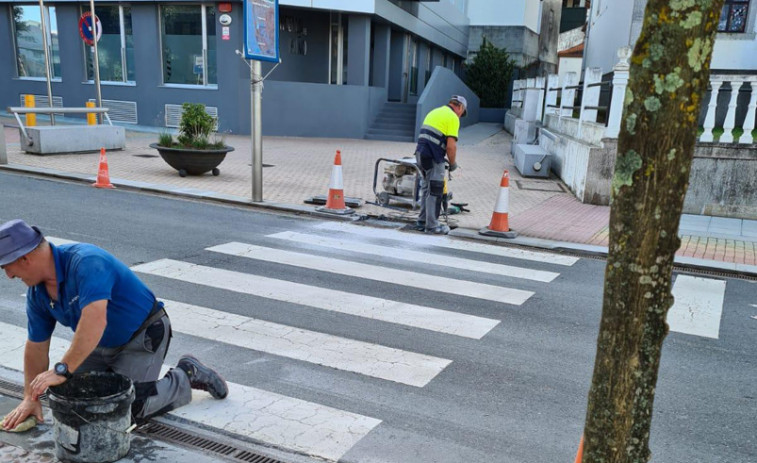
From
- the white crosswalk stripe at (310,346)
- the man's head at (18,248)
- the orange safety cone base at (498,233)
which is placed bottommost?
the white crosswalk stripe at (310,346)

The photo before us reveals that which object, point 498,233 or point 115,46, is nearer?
point 498,233

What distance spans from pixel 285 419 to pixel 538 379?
6.31ft

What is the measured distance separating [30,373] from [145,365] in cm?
62

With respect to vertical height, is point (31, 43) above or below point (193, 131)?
above

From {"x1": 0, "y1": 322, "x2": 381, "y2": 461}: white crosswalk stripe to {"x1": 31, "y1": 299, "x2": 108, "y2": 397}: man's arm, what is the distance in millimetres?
995

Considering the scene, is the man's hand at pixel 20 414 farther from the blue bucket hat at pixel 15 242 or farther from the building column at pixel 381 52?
the building column at pixel 381 52

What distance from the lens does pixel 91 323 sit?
3219 millimetres

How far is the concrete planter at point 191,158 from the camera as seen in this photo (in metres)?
12.8

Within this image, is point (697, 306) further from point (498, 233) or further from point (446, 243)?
point (446, 243)

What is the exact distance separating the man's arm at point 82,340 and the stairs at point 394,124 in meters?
20.3

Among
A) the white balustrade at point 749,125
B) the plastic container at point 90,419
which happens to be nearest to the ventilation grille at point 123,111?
the white balustrade at point 749,125

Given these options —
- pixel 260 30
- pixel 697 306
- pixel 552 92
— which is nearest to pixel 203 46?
pixel 552 92

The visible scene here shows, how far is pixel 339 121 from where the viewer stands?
23125 millimetres

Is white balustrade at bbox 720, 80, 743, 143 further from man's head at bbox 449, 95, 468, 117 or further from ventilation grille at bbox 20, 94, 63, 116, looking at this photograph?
ventilation grille at bbox 20, 94, 63, 116
